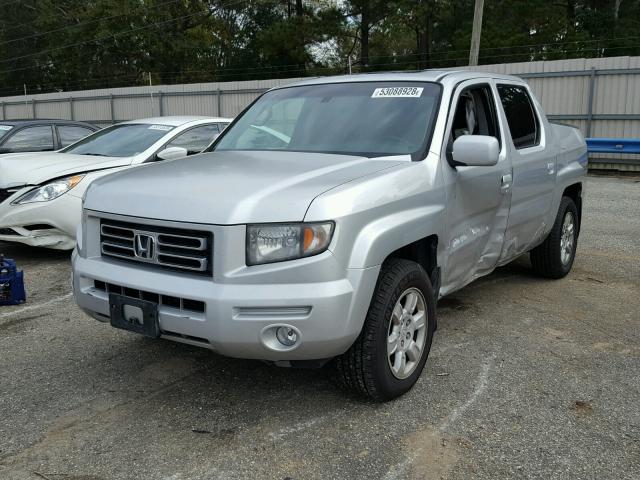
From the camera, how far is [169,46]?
149 feet

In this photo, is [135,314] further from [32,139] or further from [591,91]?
[591,91]

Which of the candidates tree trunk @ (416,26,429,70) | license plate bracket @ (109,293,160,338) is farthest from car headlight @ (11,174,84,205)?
tree trunk @ (416,26,429,70)

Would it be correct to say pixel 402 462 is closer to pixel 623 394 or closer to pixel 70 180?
pixel 623 394

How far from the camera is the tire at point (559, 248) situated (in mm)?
5766

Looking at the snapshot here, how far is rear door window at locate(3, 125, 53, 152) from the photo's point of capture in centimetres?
902

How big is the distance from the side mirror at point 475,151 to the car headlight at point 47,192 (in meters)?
4.34

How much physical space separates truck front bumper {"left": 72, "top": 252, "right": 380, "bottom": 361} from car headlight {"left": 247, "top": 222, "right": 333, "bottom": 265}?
83 mm

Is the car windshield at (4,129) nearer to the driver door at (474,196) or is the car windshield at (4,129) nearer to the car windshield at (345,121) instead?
the car windshield at (345,121)

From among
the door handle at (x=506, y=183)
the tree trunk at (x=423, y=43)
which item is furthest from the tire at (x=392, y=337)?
the tree trunk at (x=423, y=43)

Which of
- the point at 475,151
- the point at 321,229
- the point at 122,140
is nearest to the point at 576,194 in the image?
the point at 475,151

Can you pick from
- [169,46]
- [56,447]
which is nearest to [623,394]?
[56,447]

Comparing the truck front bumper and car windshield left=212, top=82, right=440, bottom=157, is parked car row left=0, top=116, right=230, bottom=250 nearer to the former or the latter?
car windshield left=212, top=82, right=440, bottom=157

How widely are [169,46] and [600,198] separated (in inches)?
1555

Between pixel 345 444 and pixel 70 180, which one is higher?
pixel 70 180
